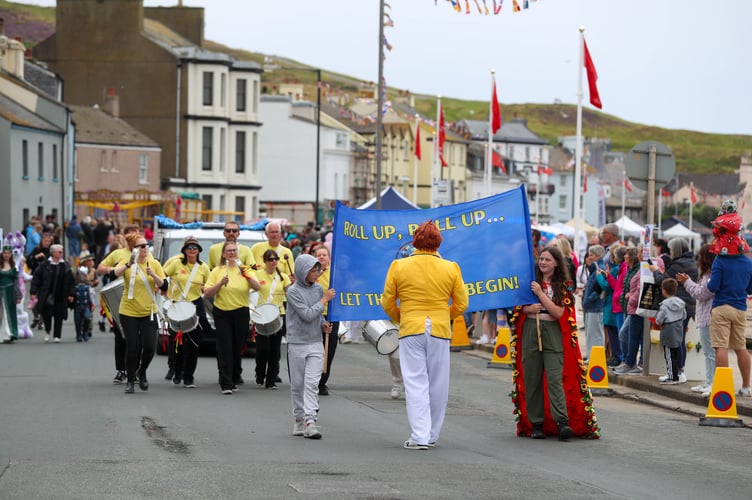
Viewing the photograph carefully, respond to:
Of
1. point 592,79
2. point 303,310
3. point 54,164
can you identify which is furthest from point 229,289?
point 54,164

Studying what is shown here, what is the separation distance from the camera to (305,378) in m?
12.2

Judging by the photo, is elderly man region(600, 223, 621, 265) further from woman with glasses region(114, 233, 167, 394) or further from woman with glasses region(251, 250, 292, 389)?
woman with glasses region(114, 233, 167, 394)

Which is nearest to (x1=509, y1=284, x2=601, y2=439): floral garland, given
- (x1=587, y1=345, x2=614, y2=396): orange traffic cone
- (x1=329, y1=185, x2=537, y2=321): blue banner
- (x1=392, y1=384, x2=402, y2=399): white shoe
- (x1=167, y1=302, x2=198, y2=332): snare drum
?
(x1=329, y1=185, x2=537, y2=321): blue banner

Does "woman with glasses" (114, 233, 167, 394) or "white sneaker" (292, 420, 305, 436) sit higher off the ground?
"woman with glasses" (114, 233, 167, 394)

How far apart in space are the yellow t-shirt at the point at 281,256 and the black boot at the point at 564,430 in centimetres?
612

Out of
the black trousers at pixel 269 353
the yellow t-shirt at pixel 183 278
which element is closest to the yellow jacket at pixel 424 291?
the black trousers at pixel 269 353

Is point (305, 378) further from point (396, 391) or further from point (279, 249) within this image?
point (279, 249)

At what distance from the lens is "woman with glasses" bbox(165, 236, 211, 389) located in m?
16.8

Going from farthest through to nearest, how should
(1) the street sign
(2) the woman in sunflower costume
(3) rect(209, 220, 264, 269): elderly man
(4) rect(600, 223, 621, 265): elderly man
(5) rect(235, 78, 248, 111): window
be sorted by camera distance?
(5) rect(235, 78, 248, 111): window
(4) rect(600, 223, 621, 265): elderly man
(1) the street sign
(3) rect(209, 220, 264, 269): elderly man
(2) the woman in sunflower costume

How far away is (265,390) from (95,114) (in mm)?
58949

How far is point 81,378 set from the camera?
17875mm

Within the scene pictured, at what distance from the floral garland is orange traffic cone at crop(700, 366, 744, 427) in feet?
6.69

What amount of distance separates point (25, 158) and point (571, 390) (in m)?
42.4

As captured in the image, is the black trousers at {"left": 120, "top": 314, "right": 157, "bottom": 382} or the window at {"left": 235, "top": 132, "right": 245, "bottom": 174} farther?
the window at {"left": 235, "top": 132, "right": 245, "bottom": 174}
